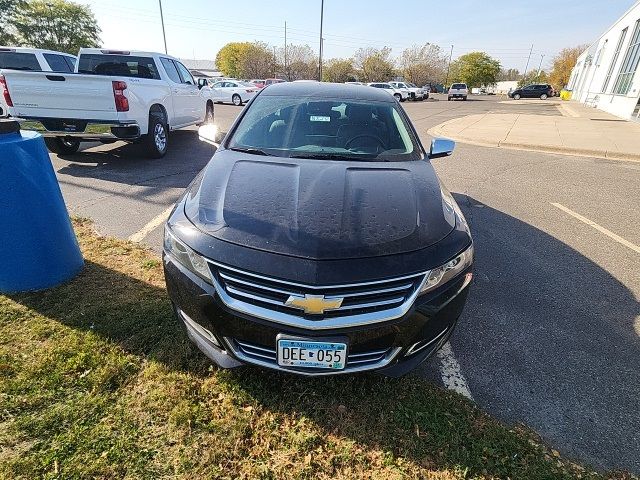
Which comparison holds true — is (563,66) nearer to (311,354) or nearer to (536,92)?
(536,92)

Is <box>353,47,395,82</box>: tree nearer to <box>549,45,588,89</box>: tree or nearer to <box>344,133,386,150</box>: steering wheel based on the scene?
<box>549,45,588,89</box>: tree

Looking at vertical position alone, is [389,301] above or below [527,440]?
above

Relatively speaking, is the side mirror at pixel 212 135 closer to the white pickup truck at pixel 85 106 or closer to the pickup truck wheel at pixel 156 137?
the white pickup truck at pixel 85 106

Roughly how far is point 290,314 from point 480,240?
3222 mm

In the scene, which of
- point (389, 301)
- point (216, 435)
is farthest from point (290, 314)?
point (216, 435)

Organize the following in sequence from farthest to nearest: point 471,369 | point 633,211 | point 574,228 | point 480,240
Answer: point 633,211
point 574,228
point 480,240
point 471,369

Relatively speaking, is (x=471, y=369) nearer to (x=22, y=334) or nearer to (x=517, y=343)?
(x=517, y=343)

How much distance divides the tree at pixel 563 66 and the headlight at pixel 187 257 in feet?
268

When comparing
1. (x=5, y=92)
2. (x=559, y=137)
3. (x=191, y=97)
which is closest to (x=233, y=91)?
(x=191, y=97)

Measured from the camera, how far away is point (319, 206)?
2.05 metres

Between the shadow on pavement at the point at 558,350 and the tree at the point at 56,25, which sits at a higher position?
the tree at the point at 56,25

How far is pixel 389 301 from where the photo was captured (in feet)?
5.70

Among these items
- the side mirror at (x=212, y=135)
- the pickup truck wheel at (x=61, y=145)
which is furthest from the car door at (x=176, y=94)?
the side mirror at (x=212, y=135)

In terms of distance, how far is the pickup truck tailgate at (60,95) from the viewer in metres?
5.65
